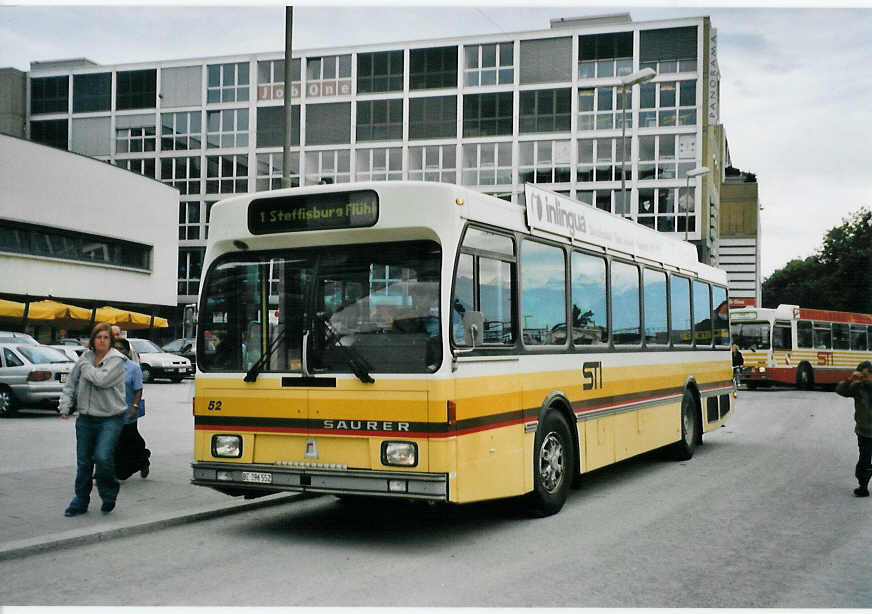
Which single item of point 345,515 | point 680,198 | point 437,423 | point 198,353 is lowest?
point 345,515

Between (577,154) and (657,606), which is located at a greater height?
(577,154)

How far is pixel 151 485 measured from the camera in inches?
406

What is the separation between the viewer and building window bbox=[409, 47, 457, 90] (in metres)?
55.2

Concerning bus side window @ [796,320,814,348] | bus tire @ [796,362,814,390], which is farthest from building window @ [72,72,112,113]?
bus tire @ [796,362,814,390]

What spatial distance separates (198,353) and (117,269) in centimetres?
3616

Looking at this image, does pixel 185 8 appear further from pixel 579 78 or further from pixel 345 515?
pixel 579 78

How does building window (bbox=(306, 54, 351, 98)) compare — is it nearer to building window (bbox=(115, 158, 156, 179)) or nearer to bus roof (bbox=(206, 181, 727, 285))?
building window (bbox=(115, 158, 156, 179))

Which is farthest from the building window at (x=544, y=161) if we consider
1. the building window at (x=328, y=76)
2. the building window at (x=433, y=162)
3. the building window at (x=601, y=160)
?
the building window at (x=328, y=76)

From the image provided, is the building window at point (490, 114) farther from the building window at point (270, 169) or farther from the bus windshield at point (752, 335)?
the bus windshield at point (752, 335)

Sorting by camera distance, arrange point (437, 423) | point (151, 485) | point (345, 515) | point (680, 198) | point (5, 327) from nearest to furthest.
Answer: point (437, 423) < point (345, 515) < point (151, 485) < point (5, 327) < point (680, 198)

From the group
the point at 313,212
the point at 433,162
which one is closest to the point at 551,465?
the point at 313,212

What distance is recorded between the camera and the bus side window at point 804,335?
33.2m

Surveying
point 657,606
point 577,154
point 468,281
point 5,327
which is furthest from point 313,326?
point 577,154

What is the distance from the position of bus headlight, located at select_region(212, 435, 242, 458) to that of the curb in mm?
1009
